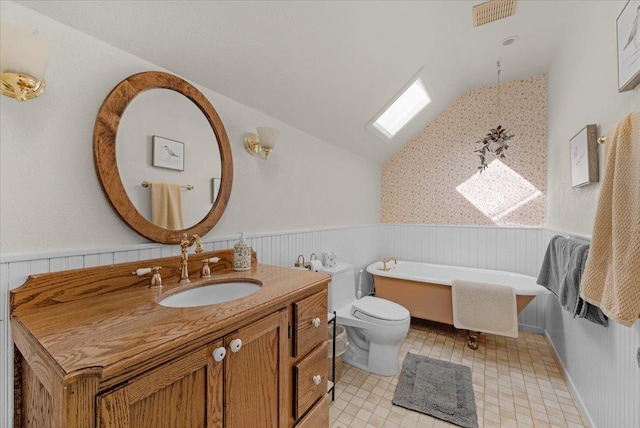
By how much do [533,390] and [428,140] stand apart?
9.09ft

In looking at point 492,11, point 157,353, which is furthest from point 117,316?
point 492,11

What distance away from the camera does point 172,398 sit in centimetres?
68

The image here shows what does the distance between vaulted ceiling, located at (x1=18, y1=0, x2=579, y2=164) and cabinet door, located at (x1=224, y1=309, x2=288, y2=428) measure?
1.25 meters

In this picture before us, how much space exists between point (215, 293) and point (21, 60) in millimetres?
1025

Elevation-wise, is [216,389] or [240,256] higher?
[240,256]

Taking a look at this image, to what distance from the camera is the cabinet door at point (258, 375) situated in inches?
32.8

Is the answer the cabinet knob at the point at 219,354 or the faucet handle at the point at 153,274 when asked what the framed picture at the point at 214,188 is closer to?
the faucet handle at the point at 153,274

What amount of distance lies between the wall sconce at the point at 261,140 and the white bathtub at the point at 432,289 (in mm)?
1870

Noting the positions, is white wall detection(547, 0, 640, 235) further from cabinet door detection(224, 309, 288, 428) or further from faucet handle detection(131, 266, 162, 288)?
faucet handle detection(131, 266, 162, 288)

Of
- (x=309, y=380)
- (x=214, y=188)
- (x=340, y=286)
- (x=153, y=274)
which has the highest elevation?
(x=214, y=188)

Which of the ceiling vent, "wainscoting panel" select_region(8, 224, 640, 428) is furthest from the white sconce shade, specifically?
the ceiling vent

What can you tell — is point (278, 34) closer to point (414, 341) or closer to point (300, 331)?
point (300, 331)

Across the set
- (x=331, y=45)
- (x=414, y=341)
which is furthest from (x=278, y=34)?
(x=414, y=341)

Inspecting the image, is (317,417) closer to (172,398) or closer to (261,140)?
(172,398)
